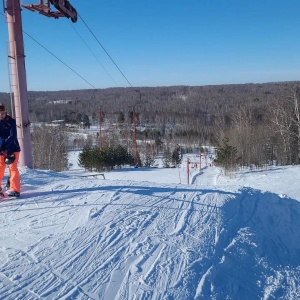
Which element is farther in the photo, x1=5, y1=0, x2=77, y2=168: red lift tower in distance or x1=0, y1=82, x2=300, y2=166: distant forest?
x1=0, y1=82, x2=300, y2=166: distant forest

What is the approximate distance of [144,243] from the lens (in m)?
4.95

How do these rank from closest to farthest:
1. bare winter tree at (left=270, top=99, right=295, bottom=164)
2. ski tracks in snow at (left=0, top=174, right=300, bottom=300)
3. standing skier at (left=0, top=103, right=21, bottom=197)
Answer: ski tracks in snow at (left=0, top=174, right=300, bottom=300)
standing skier at (left=0, top=103, right=21, bottom=197)
bare winter tree at (left=270, top=99, right=295, bottom=164)

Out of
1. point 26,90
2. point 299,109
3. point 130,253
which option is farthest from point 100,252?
point 299,109

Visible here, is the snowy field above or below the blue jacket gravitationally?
below

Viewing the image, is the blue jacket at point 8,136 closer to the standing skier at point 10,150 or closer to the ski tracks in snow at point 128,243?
the standing skier at point 10,150

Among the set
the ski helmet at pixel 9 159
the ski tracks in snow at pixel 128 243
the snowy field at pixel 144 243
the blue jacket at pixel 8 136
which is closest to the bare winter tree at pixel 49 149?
the blue jacket at pixel 8 136

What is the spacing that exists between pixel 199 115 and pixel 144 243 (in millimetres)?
117657

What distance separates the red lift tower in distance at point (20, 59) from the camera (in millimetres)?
9047

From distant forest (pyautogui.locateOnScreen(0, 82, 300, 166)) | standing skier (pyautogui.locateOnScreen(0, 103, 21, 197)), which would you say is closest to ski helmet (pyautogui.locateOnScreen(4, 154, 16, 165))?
standing skier (pyautogui.locateOnScreen(0, 103, 21, 197))

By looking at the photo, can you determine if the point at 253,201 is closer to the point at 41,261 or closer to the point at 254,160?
the point at 41,261

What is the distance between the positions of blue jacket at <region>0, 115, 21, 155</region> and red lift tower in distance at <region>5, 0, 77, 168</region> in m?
2.82

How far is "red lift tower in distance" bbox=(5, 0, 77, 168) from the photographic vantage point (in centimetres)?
905

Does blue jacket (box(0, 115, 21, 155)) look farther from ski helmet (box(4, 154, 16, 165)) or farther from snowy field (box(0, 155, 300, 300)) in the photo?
snowy field (box(0, 155, 300, 300))

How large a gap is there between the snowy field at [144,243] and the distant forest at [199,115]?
27433 millimetres
